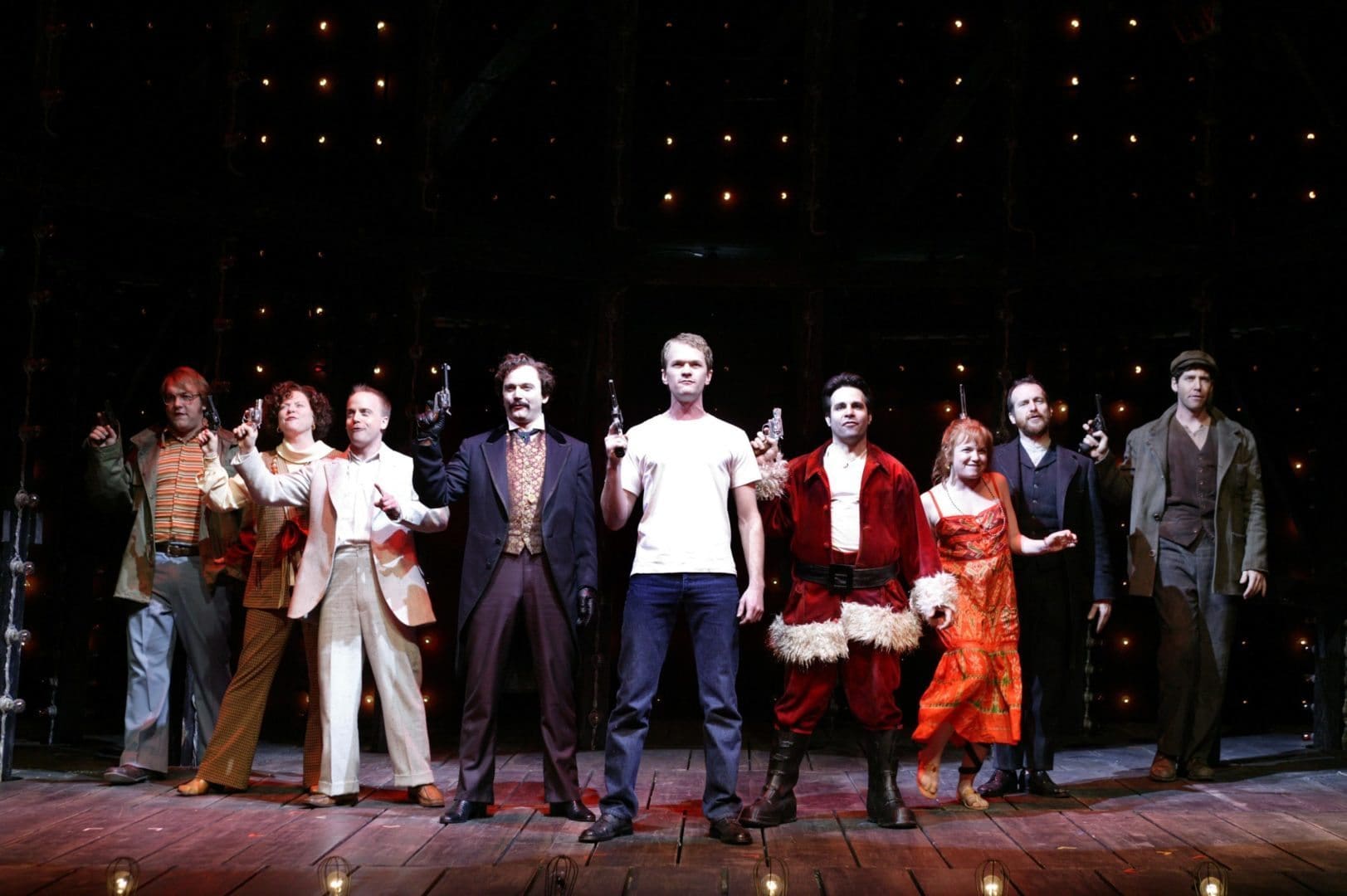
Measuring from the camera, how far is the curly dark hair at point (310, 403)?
5895mm

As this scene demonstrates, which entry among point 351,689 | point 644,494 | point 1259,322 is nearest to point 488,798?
point 351,689

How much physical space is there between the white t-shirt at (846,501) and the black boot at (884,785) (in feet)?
2.66

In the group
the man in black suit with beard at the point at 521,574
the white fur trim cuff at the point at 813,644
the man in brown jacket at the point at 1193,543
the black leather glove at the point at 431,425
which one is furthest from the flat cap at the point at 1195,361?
the black leather glove at the point at 431,425

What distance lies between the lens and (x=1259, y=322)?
7.74 metres

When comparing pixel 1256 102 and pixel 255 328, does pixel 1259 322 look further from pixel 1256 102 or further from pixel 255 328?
pixel 255 328

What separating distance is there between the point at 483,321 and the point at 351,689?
3.06 metres

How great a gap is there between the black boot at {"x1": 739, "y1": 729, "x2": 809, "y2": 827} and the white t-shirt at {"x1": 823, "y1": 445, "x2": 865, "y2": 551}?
2.72 ft

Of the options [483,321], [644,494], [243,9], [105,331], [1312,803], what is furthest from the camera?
[483,321]

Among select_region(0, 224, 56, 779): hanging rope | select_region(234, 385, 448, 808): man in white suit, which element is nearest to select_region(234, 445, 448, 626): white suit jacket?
select_region(234, 385, 448, 808): man in white suit

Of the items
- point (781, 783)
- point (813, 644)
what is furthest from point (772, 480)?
point (781, 783)

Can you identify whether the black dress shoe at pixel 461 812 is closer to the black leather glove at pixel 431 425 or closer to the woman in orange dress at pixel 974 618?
the black leather glove at pixel 431 425

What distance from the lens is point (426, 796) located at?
5.51m

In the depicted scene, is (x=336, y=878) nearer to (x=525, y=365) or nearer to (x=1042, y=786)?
(x=525, y=365)

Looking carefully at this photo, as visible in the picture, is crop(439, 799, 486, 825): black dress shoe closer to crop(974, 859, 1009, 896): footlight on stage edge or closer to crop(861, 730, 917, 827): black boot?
crop(861, 730, 917, 827): black boot
